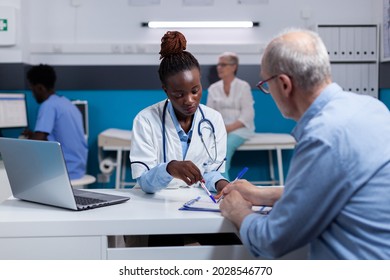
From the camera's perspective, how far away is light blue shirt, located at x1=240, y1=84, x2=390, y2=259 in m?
1.02

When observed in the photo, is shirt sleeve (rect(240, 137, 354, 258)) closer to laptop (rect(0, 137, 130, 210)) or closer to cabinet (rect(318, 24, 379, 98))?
laptop (rect(0, 137, 130, 210))

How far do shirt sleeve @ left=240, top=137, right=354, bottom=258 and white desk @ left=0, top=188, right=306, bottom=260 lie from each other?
8.3 inches

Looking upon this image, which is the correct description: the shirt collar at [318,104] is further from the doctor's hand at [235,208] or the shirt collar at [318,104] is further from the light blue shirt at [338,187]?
the doctor's hand at [235,208]

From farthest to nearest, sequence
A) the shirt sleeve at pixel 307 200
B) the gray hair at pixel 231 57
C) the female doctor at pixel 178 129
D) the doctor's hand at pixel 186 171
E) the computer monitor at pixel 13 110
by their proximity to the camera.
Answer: the gray hair at pixel 231 57, the computer monitor at pixel 13 110, the female doctor at pixel 178 129, the doctor's hand at pixel 186 171, the shirt sleeve at pixel 307 200

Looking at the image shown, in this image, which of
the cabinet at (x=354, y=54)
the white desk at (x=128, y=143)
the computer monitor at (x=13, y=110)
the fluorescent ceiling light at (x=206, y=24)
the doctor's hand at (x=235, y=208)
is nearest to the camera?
the doctor's hand at (x=235, y=208)

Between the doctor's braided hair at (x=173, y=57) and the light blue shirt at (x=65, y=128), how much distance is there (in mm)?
1930

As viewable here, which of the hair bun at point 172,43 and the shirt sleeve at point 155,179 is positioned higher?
the hair bun at point 172,43

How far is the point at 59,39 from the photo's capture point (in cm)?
462

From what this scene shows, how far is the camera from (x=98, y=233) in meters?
1.30

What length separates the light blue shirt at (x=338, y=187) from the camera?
1.02m

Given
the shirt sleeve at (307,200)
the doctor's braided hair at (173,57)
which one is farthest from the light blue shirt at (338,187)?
the doctor's braided hair at (173,57)

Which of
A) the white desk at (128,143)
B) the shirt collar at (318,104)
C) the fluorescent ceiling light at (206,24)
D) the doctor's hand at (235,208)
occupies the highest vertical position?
the fluorescent ceiling light at (206,24)


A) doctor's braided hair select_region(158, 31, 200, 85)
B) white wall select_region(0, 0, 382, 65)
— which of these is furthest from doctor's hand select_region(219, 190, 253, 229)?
white wall select_region(0, 0, 382, 65)

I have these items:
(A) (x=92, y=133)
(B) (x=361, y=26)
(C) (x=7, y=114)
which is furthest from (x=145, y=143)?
(B) (x=361, y=26)
